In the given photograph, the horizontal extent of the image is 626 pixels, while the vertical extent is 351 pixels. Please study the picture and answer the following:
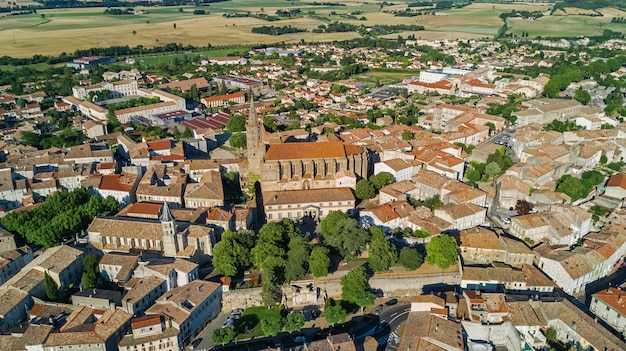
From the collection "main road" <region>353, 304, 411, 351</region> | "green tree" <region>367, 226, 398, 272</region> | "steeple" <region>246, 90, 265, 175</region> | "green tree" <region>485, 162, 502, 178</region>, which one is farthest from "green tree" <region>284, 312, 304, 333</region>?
"green tree" <region>485, 162, 502, 178</region>

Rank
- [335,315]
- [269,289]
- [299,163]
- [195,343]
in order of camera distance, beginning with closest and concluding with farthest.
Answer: [195,343]
[335,315]
[269,289]
[299,163]

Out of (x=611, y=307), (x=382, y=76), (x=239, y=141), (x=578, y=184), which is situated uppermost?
(x=382, y=76)

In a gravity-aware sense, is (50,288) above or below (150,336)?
above

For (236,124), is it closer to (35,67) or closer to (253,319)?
(253,319)

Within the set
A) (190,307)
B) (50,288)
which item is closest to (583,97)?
(190,307)

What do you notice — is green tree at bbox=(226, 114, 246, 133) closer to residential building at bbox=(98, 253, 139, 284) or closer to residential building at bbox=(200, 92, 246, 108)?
→ residential building at bbox=(200, 92, 246, 108)

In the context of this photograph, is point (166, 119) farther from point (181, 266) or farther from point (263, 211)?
point (181, 266)

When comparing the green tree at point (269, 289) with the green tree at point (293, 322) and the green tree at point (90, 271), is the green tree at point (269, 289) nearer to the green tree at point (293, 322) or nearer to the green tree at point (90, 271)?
the green tree at point (293, 322)

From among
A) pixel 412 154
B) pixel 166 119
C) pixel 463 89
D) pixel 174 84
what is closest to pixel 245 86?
pixel 174 84
